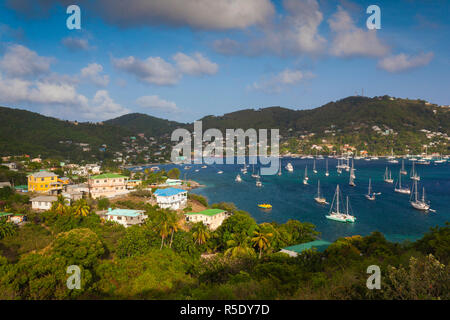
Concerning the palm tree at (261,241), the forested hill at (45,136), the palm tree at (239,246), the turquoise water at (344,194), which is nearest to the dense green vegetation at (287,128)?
the forested hill at (45,136)

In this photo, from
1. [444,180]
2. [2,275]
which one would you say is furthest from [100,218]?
[444,180]

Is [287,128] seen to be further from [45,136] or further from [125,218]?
[125,218]

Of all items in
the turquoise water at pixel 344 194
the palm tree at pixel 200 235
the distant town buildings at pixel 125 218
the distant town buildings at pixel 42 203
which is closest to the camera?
the palm tree at pixel 200 235

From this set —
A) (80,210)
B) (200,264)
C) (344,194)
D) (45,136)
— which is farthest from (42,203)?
(45,136)

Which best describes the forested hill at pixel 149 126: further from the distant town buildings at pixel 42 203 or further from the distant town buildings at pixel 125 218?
the distant town buildings at pixel 125 218

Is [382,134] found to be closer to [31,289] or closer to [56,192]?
[56,192]

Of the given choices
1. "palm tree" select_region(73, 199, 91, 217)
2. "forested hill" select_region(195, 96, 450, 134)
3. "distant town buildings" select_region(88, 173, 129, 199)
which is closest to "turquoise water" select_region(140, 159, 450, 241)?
"distant town buildings" select_region(88, 173, 129, 199)

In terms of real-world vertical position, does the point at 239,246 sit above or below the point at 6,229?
below

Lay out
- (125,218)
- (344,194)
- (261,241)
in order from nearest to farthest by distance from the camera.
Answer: (261,241) → (125,218) → (344,194)
